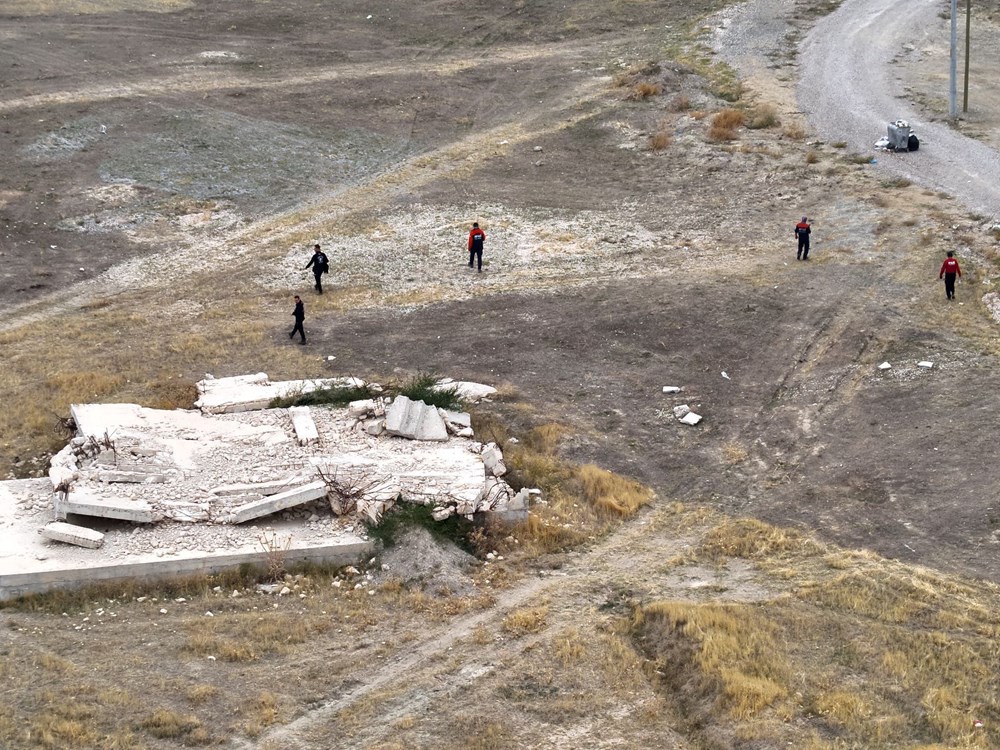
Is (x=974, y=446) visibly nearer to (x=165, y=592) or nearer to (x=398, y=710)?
(x=398, y=710)

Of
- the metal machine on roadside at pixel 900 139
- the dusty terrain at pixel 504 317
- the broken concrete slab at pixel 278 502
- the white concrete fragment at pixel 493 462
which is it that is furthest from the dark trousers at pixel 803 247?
the broken concrete slab at pixel 278 502

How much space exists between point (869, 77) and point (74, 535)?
30.1 metres

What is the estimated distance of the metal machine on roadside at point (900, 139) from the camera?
32.6 meters

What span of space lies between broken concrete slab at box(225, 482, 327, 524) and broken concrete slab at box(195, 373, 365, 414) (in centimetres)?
383

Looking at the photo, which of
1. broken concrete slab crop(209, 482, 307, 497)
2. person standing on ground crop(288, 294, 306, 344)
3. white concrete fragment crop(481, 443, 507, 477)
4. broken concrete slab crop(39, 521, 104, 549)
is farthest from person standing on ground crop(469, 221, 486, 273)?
broken concrete slab crop(39, 521, 104, 549)

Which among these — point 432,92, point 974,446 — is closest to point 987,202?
point 974,446

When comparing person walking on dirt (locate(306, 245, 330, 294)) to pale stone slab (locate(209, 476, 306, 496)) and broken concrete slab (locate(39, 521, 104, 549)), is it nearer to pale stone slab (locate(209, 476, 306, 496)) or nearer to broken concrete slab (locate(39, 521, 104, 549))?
pale stone slab (locate(209, 476, 306, 496))

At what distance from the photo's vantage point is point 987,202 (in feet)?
96.1

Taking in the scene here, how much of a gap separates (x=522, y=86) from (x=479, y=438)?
72.3 ft

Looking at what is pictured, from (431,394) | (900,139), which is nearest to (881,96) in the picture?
(900,139)

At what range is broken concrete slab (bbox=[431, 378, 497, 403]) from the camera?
22.1 meters

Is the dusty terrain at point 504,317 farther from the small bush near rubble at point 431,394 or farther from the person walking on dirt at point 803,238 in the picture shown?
the small bush near rubble at point 431,394

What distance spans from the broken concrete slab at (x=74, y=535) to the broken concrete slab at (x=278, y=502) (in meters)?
1.76

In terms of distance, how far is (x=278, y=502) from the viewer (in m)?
17.7
